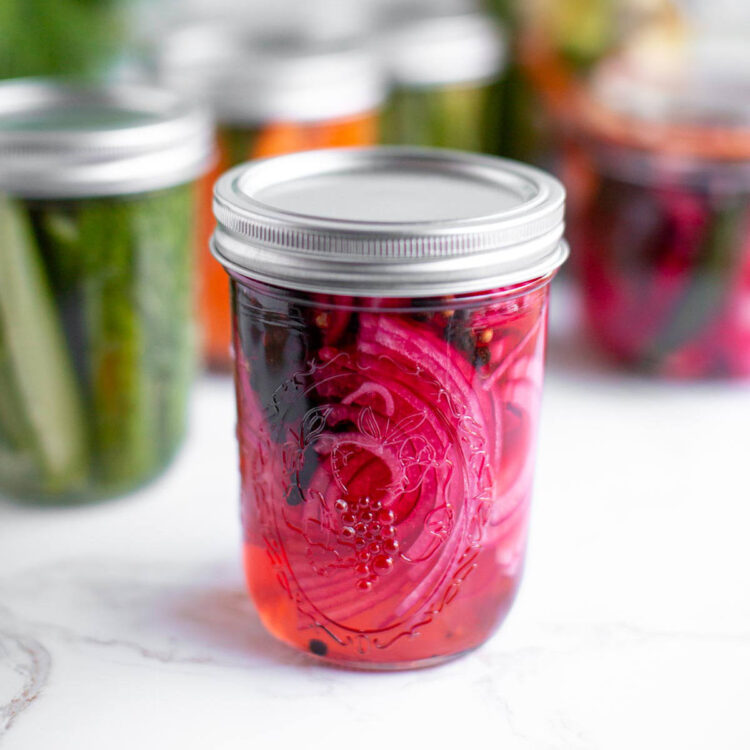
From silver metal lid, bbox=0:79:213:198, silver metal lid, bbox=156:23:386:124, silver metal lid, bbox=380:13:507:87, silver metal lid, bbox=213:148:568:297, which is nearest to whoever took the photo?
silver metal lid, bbox=213:148:568:297

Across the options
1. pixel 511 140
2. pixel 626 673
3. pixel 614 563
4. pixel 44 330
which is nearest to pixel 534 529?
pixel 614 563

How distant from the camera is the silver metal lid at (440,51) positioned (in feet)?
4.18

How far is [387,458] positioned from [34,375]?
1.27 feet

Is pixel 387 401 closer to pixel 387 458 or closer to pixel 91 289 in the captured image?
pixel 387 458

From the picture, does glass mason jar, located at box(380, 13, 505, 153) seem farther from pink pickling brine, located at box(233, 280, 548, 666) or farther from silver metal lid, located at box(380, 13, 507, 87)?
pink pickling brine, located at box(233, 280, 548, 666)

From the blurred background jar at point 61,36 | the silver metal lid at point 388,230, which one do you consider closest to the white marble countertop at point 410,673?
the silver metal lid at point 388,230

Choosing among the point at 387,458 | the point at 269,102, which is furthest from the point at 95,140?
the point at 387,458

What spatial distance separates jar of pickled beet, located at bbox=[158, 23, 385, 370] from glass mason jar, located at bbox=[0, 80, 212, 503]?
134 millimetres

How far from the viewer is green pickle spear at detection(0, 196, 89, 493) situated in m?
0.82

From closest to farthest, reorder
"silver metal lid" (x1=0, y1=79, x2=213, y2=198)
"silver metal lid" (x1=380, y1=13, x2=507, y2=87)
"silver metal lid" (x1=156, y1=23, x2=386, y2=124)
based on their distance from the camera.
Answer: "silver metal lid" (x1=0, y1=79, x2=213, y2=198) < "silver metal lid" (x1=156, y1=23, x2=386, y2=124) < "silver metal lid" (x1=380, y1=13, x2=507, y2=87)

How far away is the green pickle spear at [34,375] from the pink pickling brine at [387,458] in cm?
25

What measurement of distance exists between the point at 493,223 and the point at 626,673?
33 centimetres

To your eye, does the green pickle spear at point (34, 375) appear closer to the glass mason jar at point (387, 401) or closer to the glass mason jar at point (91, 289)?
the glass mason jar at point (91, 289)

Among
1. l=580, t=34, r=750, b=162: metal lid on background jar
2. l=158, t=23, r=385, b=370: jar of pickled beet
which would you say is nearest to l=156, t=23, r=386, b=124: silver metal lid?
l=158, t=23, r=385, b=370: jar of pickled beet
